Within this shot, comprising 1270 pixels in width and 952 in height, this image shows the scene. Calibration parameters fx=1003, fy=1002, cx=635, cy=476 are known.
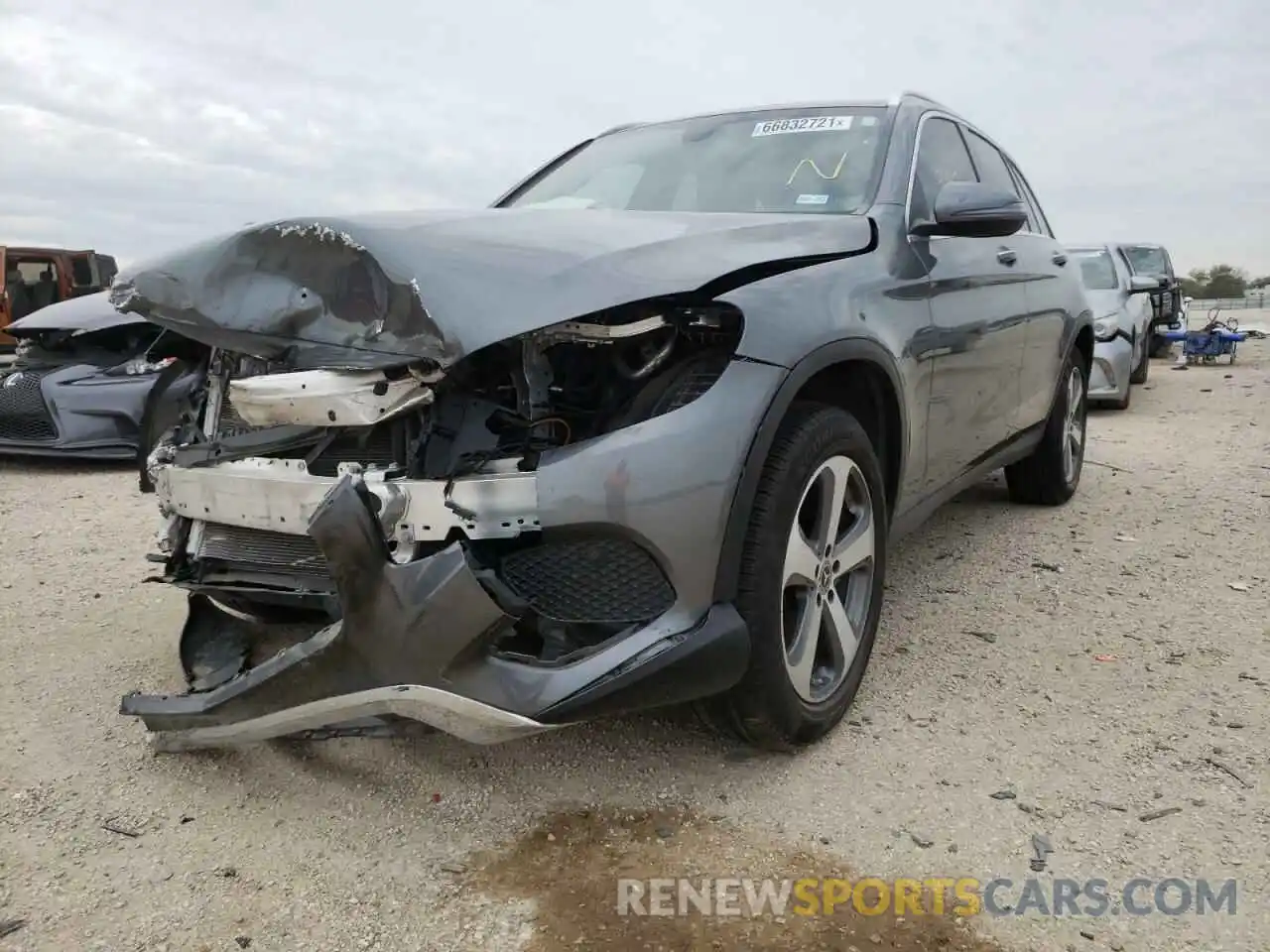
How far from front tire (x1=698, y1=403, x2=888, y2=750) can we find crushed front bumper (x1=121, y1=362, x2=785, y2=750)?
0.13 metres

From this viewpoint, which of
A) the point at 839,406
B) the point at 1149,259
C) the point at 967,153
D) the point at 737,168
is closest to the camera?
the point at 839,406

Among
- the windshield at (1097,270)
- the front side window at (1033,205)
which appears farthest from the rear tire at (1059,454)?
the windshield at (1097,270)

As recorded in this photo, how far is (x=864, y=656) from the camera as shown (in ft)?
9.13

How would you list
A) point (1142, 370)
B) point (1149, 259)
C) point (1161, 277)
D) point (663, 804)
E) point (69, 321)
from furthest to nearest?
point (1149, 259), point (1161, 277), point (1142, 370), point (69, 321), point (663, 804)

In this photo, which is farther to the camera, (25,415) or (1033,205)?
(25,415)

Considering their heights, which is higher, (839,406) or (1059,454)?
(839,406)

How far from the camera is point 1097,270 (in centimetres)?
1096

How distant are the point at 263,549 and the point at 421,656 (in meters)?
0.62

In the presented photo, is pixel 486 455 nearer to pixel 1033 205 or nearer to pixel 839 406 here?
pixel 839 406

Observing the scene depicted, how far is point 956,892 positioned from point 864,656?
0.83 meters

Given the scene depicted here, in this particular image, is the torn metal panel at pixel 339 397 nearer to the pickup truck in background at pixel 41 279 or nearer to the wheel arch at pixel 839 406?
the wheel arch at pixel 839 406

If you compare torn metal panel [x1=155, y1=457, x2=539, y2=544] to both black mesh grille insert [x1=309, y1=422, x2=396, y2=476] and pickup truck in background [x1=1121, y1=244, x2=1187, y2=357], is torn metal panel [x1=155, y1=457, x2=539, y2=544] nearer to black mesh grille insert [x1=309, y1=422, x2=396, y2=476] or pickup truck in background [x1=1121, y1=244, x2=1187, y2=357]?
black mesh grille insert [x1=309, y1=422, x2=396, y2=476]

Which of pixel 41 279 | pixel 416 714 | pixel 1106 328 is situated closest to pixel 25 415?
pixel 416 714

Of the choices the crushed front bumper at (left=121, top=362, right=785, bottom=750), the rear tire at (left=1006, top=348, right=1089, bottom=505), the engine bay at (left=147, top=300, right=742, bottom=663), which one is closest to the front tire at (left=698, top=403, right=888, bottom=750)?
the crushed front bumper at (left=121, top=362, right=785, bottom=750)
